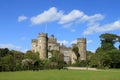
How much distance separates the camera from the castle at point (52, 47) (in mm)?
96062

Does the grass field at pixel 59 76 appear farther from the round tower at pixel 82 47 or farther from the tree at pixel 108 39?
the tree at pixel 108 39

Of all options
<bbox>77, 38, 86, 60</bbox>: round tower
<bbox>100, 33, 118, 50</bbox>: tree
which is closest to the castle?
<bbox>77, 38, 86, 60</bbox>: round tower

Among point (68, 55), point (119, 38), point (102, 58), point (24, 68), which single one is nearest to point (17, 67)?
point (24, 68)

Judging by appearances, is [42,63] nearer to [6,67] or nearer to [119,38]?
[6,67]

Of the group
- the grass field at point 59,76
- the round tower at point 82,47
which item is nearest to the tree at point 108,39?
the round tower at point 82,47

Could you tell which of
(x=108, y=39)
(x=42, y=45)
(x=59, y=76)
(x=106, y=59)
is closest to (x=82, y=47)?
(x=108, y=39)

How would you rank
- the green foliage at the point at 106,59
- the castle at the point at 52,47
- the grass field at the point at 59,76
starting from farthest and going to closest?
the castle at the point at 52,47, the green foliage at the point at 106,59, the grass field at the point at 59,76

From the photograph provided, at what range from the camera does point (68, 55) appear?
103 m

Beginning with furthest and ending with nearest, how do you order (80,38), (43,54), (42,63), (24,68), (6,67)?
(80,38) → (43,54) → (42,63) → (24,68) → (6,67)

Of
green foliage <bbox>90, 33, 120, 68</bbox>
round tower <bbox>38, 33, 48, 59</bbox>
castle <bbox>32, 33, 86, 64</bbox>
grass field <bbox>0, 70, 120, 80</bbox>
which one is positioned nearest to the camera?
grass field <bbox>0, 70, 120, 80</bbox>

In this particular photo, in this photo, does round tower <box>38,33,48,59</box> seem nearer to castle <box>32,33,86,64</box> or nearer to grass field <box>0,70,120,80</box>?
castle <box>32,33,86,64</box>

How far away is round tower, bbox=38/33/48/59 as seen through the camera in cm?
9512

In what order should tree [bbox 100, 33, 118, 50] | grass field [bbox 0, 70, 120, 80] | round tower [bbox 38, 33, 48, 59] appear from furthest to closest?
1. tree [bbox 100, 33, 118, 50]
2. round tower [bbox 38, 33, 48, 59]
3. grass field [bbox 0, 70, 120, 80]

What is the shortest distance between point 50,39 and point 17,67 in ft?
140
